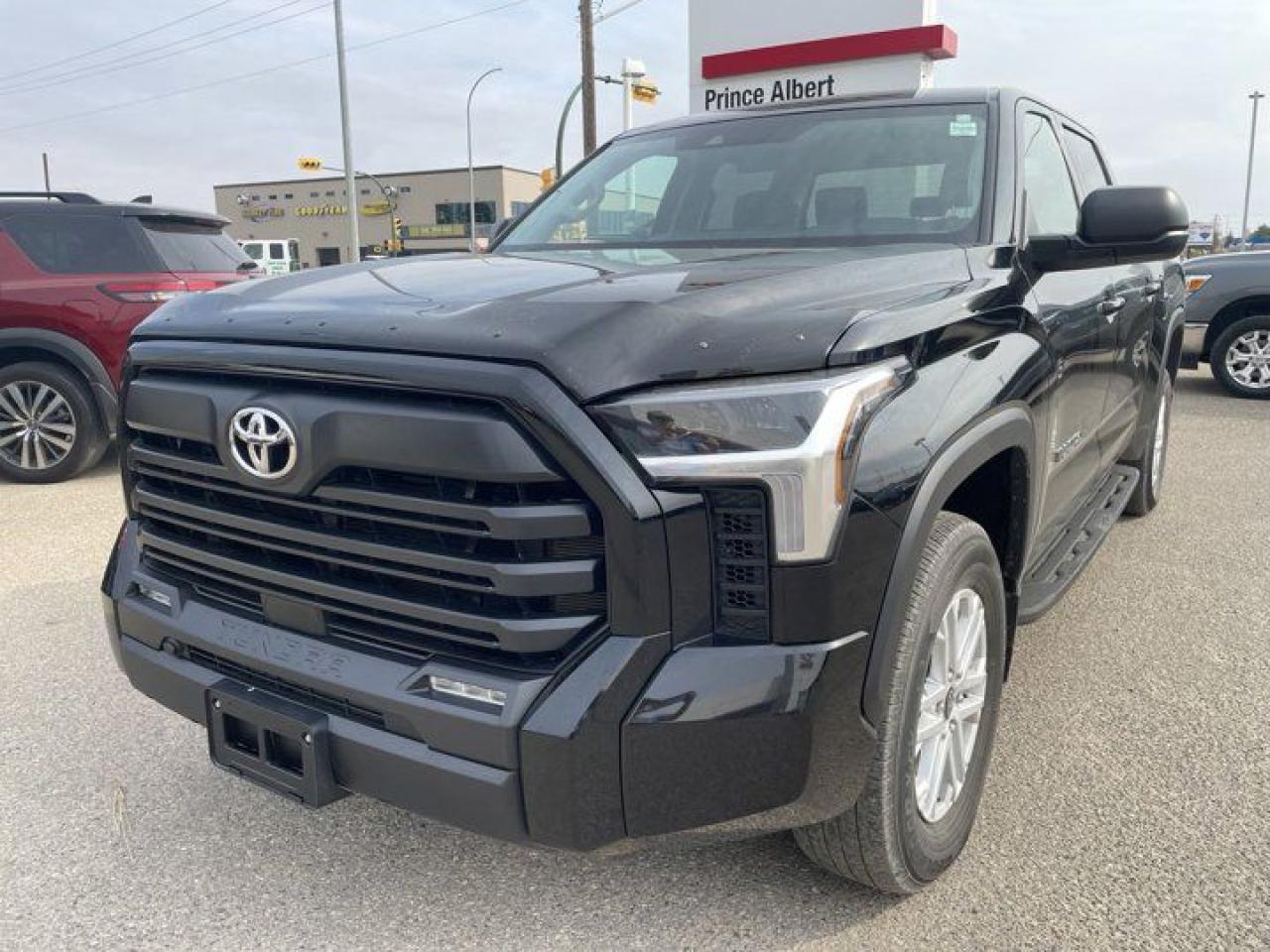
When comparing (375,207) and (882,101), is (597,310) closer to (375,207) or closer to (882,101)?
(882,101)

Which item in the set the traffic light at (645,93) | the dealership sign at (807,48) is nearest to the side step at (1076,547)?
the dealership sign at (807,48)

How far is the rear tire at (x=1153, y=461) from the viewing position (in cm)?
484

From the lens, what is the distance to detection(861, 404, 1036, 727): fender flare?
181 centimetres

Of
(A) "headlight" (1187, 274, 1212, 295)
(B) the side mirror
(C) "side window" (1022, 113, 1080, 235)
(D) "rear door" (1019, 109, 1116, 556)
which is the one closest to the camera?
(B) the side mirror

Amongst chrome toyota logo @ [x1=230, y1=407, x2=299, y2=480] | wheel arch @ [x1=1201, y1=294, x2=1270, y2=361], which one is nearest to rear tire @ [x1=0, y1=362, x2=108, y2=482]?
chrome toyota logo @ [x1=230, y1=407, x2=299, y2=480]

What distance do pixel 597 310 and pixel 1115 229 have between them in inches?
61.4

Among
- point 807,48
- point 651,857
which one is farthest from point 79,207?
point 807,48

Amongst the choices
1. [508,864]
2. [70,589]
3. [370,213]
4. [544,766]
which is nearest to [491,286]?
[544,766]

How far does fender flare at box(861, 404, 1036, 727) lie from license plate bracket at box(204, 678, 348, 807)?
39.4 inches

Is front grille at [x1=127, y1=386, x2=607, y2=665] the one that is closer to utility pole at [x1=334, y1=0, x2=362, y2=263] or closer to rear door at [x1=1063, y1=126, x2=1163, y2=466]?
rear door at [x1=1063, y1=126, x2=1163, y2=466]

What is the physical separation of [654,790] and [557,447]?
0.60 metres

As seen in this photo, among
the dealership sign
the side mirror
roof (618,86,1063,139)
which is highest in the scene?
the dealership sign

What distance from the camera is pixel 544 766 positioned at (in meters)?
1.67

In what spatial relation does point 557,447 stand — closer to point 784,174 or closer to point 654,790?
point 654,790
